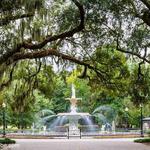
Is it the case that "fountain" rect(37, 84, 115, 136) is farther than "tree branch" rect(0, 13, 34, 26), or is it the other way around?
"fountain" rect(37, 84, 115, 136)

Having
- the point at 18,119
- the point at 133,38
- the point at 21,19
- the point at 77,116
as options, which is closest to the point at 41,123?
the point at 18,119

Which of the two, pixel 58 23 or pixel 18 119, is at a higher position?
pixel 58 23

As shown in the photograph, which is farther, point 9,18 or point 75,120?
point 75,120

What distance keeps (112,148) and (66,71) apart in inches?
160

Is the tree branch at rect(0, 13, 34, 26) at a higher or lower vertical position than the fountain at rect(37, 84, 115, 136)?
higher

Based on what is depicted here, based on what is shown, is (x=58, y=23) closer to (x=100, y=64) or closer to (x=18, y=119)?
(x=100, y=64)

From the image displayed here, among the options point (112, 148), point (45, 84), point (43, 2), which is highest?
point (43, 2)

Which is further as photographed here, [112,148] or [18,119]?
[18,119]

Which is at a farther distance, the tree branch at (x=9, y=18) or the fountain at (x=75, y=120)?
the fountain at (x=75, y=120)

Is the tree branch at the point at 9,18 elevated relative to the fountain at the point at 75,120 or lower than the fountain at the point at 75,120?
elevated

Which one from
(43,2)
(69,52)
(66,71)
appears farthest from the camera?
(66,71)

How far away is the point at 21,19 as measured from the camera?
15.0 m

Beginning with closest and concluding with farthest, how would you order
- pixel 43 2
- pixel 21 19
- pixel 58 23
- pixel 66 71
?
pixel 43 2 < pixel 21 19 < pixel 58 23 < pixel 66 71

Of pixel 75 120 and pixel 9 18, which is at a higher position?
pixel 9 18
